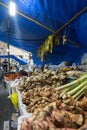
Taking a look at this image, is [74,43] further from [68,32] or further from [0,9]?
[0,9]

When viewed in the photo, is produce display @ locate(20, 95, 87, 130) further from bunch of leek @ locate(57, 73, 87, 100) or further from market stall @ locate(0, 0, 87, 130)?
bunch of leek @ locate(57, 73, 87, 100)

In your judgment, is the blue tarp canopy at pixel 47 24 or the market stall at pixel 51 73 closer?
the market stall at pixel 51 73

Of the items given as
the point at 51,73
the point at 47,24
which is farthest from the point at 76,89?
the point at 47,24

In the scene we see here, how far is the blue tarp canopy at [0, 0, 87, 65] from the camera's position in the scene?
355 centimetres

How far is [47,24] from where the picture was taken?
5.26 metres

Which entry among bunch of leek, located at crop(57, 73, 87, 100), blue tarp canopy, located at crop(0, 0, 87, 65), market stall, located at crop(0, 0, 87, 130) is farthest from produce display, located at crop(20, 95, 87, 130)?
blue tarp canopy, located at crop(0, 0, 87, 65)

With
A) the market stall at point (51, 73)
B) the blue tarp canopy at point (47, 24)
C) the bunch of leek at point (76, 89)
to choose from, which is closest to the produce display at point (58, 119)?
the market stall at point (51, 73)

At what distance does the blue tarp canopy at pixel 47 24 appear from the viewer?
11.7 ft

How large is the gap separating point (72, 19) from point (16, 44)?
189 inches

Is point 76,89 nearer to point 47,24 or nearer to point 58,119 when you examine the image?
point 58,119

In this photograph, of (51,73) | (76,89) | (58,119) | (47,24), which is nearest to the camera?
(58,119)

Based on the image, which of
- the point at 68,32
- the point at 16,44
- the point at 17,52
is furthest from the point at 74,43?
the point at 17,52

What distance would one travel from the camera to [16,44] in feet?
27.7

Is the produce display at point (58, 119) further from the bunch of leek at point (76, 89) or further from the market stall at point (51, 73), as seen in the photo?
the bunch of leek at point (76, 89)
